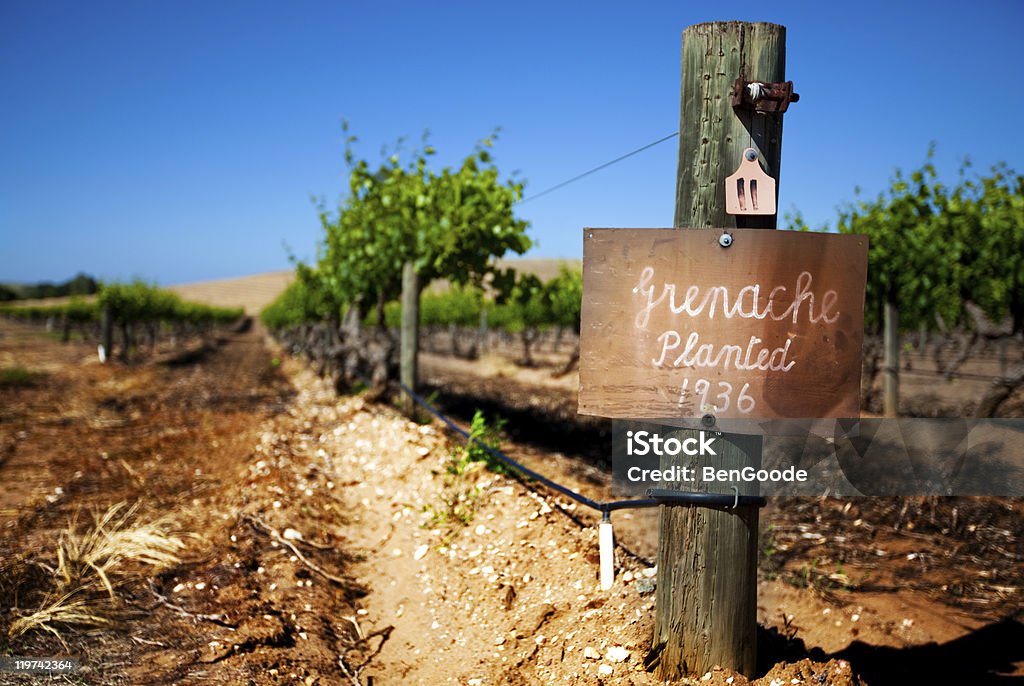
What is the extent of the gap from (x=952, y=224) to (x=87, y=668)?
1299 centimetres

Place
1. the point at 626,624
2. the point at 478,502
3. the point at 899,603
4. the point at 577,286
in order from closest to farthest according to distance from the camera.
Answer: the point at 626,624, the point at 899,603, the point at 478,502, the point at 577,286

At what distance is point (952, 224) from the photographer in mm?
11414

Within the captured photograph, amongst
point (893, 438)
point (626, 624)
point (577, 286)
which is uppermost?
point (577, 286)

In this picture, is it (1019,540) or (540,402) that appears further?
(540,402)

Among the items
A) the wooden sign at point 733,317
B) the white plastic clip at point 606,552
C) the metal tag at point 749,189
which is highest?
the metal tag at point 749,189

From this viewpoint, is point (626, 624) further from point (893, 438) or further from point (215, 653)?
point (215, 653)

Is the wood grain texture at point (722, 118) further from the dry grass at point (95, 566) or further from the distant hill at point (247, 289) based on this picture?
the distant hill at point (247, 289)

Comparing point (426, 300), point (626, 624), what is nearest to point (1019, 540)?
point (626, 624)

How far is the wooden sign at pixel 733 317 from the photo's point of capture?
263 cm

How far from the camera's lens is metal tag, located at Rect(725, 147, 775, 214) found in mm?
2635

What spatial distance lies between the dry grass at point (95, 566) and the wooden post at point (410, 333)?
3854mm

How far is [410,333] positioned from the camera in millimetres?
9000
